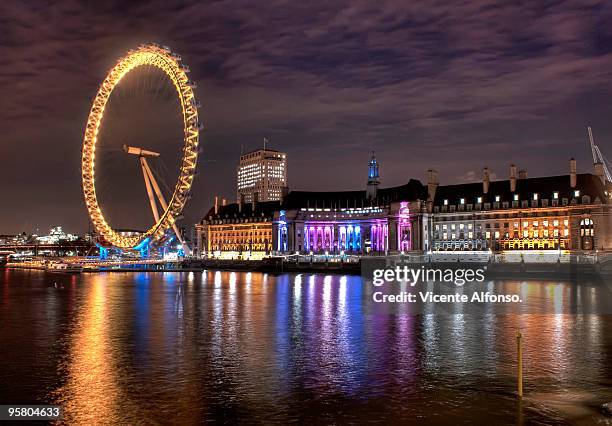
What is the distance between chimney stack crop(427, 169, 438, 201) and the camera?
161 metres

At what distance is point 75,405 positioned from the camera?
771 inches

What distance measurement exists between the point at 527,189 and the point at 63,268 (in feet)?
321

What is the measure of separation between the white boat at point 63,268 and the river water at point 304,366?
74.5m

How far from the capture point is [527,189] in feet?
Result: 465

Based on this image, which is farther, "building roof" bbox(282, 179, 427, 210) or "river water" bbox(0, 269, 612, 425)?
"building roof" bbox(282, 179, 427, 210)

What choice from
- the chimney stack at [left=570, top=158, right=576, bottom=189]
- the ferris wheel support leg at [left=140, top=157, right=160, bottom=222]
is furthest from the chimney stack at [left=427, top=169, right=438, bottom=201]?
the ferris wheel support leg at [left=140, top=157, right=160, bottom=222]

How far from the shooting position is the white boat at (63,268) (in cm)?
11612

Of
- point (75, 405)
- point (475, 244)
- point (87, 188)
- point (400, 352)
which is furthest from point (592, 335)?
point (475, 244)

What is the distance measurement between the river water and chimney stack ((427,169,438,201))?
394 ft

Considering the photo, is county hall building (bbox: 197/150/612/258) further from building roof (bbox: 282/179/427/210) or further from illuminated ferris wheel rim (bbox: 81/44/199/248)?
illuminated ferris wheel rim (bbox: 81/44/199/248)

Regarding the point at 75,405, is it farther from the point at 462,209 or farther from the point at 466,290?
the point at 462,209

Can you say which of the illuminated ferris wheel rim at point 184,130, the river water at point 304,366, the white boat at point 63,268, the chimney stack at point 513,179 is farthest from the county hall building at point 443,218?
the river water at point 304,366

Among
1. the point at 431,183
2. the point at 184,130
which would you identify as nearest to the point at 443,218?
the point at 431,183

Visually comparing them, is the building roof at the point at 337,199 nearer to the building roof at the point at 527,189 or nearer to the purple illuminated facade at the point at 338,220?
the purple illuminated facade at the point at 338,220
